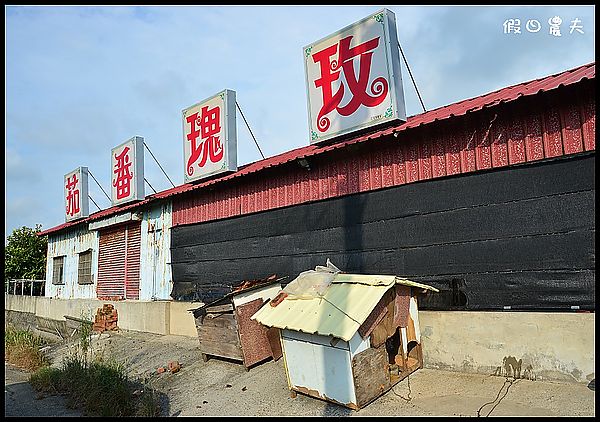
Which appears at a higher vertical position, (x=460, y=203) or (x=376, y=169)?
(x=376, y=169)

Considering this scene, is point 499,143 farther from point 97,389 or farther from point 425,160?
point 97,389

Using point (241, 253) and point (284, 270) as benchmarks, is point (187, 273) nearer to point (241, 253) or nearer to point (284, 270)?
point (241, 253)

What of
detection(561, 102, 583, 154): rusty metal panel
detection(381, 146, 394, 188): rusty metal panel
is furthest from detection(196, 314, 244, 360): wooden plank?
detection(561, 102, 583, 154): rusty metal panel

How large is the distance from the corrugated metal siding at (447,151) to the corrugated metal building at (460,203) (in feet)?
0.05

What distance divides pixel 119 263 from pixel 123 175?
8.59 feet

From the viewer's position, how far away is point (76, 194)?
→ 1689 cm

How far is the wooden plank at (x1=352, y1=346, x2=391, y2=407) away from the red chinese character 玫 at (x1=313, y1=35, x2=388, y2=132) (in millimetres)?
3945

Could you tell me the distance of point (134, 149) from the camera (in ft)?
44.2

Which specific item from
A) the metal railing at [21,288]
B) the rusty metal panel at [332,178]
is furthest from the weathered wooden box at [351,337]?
the metal railing at [21,288]

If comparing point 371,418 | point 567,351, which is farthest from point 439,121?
point 371,418

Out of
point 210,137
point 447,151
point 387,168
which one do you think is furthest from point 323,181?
point 210,137

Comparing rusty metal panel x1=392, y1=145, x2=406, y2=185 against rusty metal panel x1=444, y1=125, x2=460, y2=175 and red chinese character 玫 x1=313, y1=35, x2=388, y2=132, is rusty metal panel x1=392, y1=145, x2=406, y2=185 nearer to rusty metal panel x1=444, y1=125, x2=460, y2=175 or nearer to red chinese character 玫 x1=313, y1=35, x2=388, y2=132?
rusty metal panel x1=444, y1=125, x2=460, y2=175

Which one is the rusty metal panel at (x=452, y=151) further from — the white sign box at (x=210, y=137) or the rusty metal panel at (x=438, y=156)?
the white sign box at (x=210, y=137)

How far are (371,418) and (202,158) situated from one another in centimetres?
725
